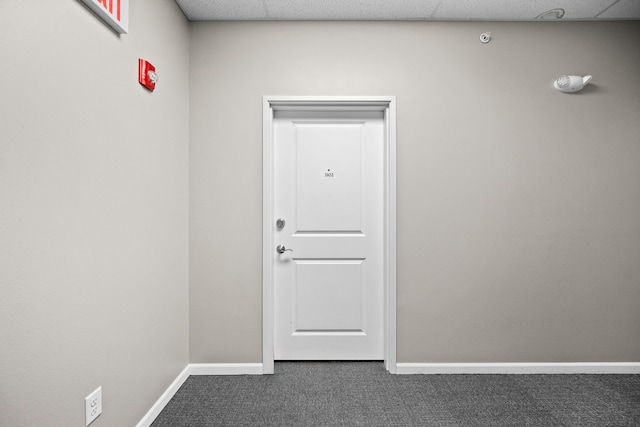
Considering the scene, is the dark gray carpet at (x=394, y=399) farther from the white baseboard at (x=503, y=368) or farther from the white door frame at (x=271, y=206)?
the white door frame at (x=271, y=206)

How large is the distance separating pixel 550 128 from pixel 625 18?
924 mm

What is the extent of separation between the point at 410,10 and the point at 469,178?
1.20 metres

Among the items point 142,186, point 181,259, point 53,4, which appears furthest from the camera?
point 181,259

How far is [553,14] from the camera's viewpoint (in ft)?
8.27

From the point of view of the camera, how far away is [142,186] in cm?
192

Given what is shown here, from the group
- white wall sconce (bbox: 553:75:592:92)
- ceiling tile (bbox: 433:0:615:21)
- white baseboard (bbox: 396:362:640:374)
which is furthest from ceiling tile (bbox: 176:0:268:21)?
white baseboard (bbox: 396:362:640:374)

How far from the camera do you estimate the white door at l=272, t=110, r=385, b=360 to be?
2.74 metres

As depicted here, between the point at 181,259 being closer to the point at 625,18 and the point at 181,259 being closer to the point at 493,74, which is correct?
the point at 493,74

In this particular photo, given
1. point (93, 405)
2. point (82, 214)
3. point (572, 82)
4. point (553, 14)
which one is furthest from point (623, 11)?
point (93, 405)

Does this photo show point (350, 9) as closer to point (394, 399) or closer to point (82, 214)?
point (82, 214)

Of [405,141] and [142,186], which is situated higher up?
[405,141]

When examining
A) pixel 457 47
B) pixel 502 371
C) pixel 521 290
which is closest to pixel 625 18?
pixel 457 47

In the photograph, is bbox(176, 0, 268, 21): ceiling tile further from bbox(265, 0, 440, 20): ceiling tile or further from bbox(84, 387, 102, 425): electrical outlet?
bbox(84, 387, 102, 425): electrical outlet

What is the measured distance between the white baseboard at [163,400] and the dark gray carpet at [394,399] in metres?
0.04
